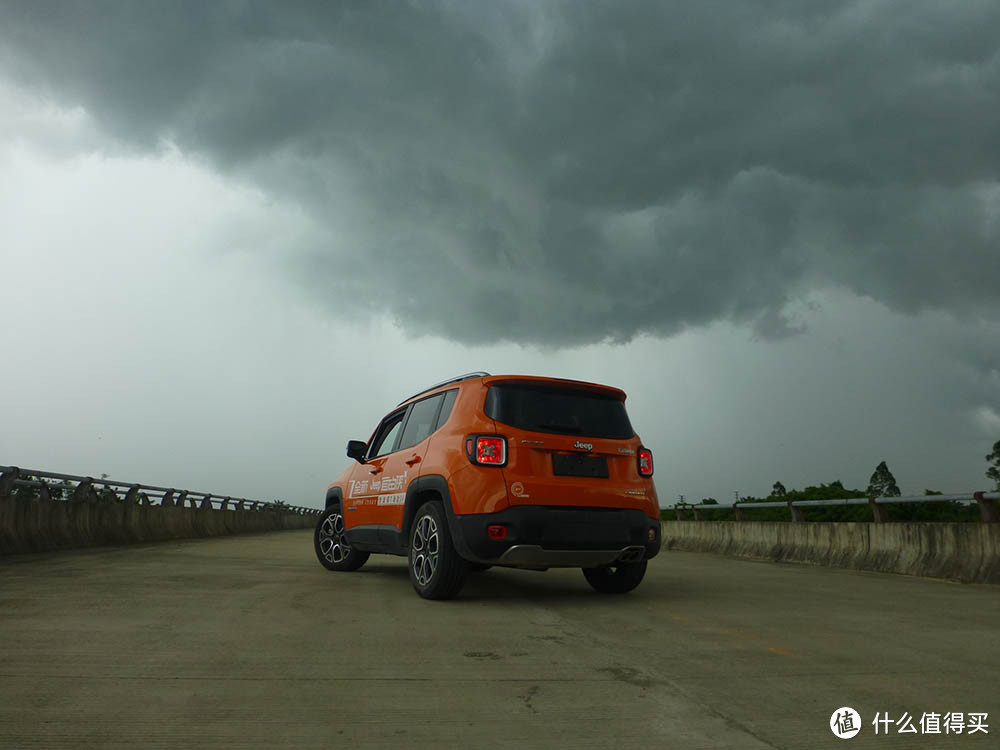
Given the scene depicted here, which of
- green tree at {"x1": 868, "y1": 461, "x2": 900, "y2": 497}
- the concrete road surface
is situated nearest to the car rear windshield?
the concrete road surface

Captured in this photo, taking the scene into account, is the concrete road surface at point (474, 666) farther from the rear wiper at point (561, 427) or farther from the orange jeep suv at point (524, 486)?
the rear wiper at point (561, 427)

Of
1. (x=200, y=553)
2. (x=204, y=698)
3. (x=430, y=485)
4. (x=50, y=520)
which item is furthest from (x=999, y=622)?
(x=50, y=520)

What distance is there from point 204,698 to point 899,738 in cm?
296

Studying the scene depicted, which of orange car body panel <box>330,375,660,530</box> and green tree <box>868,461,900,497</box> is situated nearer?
orange car body panel <box>330,375,660,530</box>

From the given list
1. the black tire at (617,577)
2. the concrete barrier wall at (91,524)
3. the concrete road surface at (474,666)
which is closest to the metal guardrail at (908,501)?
the concrete road surface at (474,666)

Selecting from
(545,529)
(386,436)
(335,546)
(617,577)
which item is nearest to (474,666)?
(545,529)

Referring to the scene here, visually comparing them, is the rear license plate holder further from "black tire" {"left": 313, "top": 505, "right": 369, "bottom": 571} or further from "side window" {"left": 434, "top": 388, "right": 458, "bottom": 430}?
"black tire" {"left": 313, "top": 505, "right": 369, "bottom": 571}

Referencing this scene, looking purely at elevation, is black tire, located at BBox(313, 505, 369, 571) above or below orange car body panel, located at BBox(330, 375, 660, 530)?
below

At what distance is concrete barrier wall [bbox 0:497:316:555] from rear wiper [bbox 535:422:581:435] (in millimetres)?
9024

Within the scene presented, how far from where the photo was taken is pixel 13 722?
330cm

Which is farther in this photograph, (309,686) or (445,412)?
(445,412)

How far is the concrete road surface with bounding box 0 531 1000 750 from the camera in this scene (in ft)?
10.7

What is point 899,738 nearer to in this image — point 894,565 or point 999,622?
point 999,622

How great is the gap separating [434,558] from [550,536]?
120cm
